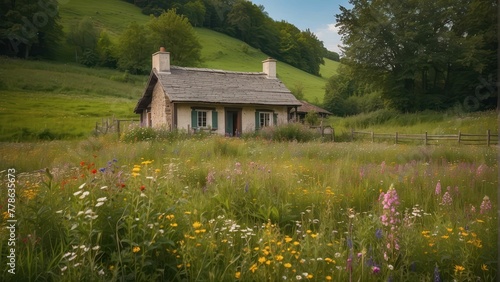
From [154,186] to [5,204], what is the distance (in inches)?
67.3

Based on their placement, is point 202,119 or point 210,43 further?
point 210,43

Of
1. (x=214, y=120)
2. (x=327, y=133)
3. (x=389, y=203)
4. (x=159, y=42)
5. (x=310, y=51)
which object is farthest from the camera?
(x=310, y=51)

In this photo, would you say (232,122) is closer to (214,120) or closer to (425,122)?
(214,120)

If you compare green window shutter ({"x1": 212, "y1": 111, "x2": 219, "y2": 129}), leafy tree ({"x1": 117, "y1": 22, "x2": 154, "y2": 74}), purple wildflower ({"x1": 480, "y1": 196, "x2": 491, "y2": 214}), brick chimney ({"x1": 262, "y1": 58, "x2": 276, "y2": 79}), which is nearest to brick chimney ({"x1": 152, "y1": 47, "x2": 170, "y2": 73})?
green window shutter ({"x1": 212, "y1": 111, "x2": 219, "y2": 129})

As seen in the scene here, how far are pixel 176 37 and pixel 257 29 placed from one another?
23.8m

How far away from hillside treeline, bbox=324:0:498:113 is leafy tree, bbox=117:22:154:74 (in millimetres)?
34334

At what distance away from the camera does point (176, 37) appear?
184 feet

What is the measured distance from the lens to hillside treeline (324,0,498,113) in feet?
108

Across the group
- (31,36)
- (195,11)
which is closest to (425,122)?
(31,36)

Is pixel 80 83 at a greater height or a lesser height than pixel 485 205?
greater

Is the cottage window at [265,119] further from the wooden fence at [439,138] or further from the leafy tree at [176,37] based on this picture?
the leafy tree at [176,37]

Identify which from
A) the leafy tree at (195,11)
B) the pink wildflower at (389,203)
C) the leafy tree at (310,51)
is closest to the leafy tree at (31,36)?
the pink wildflower at (389,203)

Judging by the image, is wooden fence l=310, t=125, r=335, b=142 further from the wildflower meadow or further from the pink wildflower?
the pink wildflower

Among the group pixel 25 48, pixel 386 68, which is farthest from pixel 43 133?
pixel 386 68
